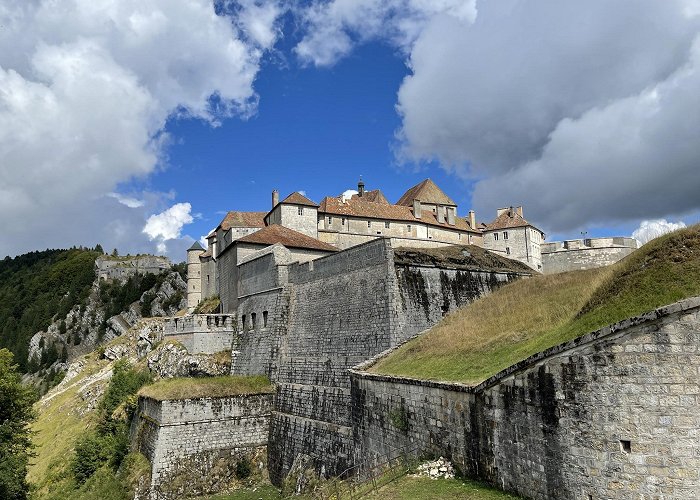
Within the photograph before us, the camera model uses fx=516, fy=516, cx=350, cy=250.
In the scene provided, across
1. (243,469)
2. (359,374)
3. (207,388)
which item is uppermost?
(359,374)

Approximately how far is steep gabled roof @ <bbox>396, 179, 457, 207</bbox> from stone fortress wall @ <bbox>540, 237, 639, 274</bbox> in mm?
10696

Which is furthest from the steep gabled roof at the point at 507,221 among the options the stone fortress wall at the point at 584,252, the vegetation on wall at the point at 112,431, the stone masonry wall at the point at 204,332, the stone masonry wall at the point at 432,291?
the vegetation on wall at the point at 112,431

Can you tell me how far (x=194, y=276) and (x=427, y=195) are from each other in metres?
24.4

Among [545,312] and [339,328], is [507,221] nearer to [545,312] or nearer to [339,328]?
[339,328]

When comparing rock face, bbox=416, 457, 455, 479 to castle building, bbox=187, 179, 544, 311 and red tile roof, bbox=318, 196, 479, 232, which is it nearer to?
castle building, bbox=187, 179, 544, 311

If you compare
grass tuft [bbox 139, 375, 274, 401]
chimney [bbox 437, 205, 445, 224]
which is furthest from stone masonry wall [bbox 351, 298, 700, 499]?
chimney [bbox 437, 205, 445, 224]

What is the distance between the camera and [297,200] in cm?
4084

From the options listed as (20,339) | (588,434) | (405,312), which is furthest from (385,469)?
(20,339)

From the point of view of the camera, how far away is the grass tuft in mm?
24547

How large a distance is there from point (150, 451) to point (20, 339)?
8492 centimetres

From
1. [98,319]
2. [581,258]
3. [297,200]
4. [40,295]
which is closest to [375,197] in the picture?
[297,200]

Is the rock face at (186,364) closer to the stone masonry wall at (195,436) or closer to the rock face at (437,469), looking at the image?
the stone masonry wall at (195,436)

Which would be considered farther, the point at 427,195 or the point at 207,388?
the point at 427,195

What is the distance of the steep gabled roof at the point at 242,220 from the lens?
4389 cm
